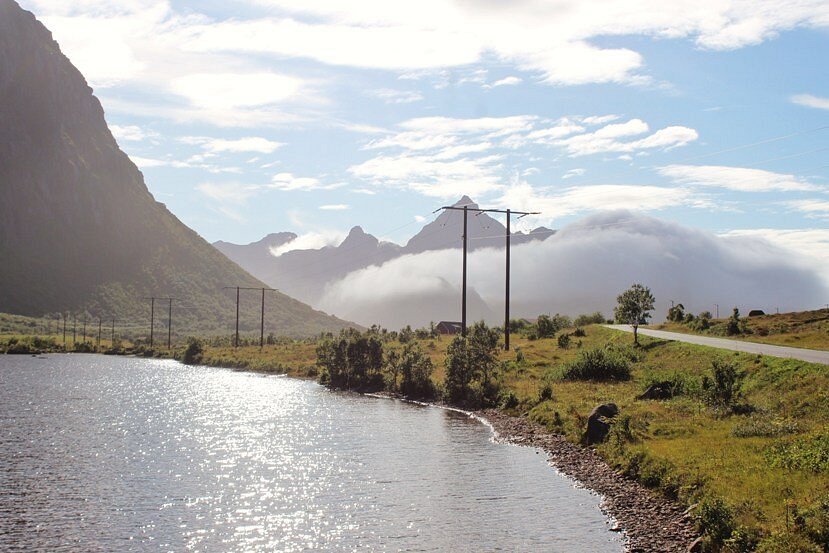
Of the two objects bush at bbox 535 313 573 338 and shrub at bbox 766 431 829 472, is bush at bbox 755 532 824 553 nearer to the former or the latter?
shrub at bbox 766 431 829 472

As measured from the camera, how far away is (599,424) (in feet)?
175

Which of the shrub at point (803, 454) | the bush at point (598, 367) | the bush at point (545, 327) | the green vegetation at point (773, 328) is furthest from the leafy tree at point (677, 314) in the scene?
the shrub at point (803, 454)

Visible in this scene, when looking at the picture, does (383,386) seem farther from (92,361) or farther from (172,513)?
(92,361)

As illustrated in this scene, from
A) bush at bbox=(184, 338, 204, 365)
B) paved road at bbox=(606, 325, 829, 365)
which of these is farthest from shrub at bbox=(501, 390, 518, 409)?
bush at bbox=(184, 338, 204, 365)

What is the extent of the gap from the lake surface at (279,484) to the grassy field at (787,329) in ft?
115

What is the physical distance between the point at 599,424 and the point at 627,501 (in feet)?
49.3

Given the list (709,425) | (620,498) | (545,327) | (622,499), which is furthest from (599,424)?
(545,327)

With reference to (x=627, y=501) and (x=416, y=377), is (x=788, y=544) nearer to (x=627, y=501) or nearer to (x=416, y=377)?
(x=627, y=501)

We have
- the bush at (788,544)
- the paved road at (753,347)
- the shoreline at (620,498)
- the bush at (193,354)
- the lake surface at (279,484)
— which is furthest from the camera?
the bush at (193,354)

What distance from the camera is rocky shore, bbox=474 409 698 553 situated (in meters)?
31.8

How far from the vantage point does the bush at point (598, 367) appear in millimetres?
80312

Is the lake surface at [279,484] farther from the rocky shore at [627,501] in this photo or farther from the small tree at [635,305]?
the small tree at [635,305]

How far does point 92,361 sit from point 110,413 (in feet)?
327

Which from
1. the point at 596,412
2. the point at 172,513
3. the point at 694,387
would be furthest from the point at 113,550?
the point at 694,387
